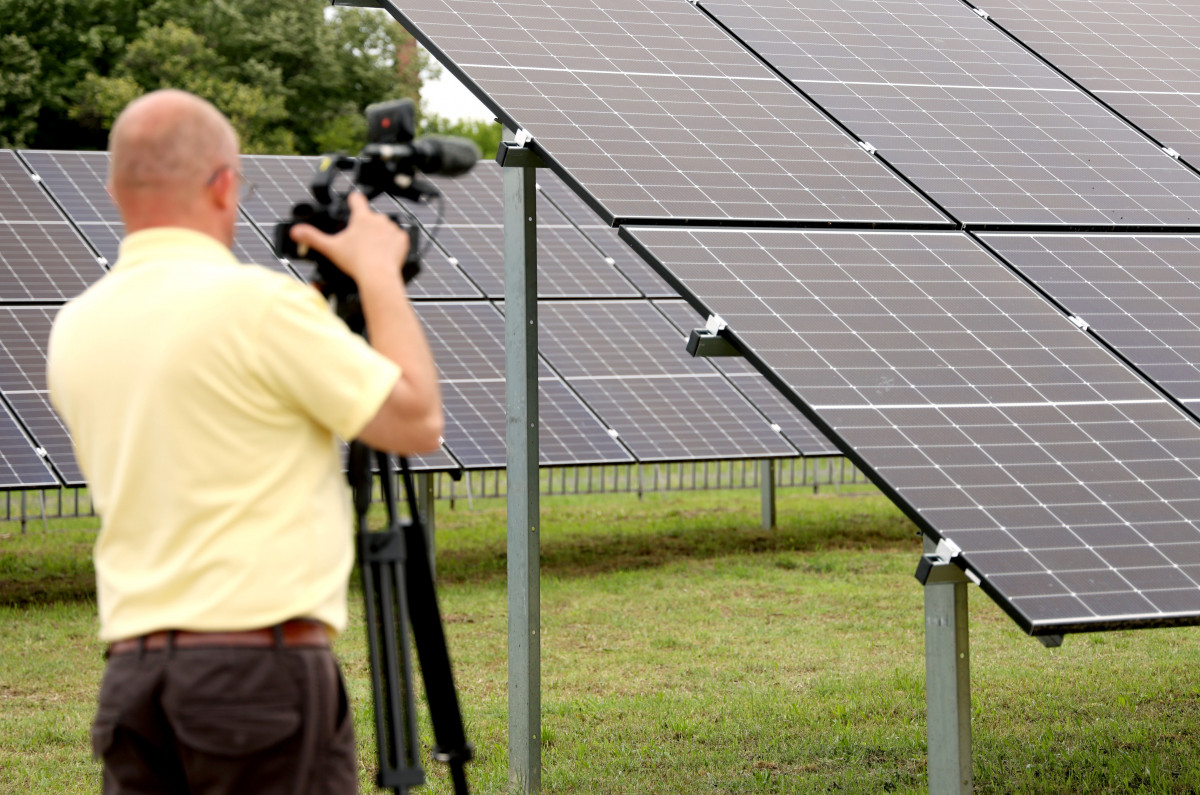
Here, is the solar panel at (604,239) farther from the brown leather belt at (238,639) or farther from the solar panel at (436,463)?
the brown leather belt at (238,639)

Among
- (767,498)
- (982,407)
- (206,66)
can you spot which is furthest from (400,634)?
(206,66)

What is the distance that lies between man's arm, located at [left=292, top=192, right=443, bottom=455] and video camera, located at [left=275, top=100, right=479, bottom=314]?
0.07 metres

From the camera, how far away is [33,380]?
12.7 meters

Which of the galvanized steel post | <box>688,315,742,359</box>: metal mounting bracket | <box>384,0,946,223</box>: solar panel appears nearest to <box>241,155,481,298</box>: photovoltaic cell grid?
<box>384,0,946,223</box>: solar panel

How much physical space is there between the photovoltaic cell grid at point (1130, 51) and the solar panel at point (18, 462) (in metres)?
7.68

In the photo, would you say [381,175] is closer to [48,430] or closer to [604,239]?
[48,430]

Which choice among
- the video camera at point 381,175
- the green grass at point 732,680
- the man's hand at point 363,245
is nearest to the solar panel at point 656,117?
the video camera at point 381,175

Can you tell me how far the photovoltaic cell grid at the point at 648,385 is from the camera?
13.8m

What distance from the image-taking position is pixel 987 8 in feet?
32.3

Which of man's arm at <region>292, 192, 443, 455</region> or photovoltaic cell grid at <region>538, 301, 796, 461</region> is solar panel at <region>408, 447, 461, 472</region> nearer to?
photovoltaic cell grid at <region>538, 301, 796, 461</region>

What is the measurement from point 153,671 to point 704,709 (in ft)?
20.5

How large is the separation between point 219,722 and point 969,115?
20.3ft

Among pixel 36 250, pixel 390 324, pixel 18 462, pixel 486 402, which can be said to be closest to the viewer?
pixel 390 324

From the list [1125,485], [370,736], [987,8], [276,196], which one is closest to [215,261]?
[1125,485]
